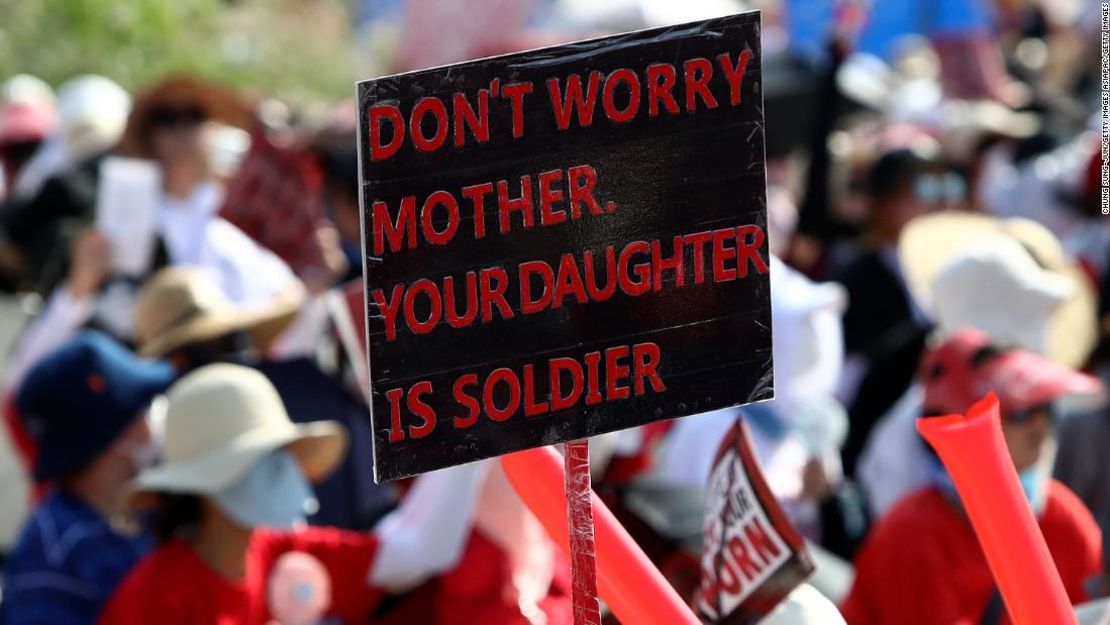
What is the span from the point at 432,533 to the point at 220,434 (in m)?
0.53

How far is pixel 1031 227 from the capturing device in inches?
220

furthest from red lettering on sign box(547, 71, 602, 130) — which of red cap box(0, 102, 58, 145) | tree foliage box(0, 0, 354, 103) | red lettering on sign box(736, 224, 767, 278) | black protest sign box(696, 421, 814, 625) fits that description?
tree foliage box(0, 0, 354, 103)

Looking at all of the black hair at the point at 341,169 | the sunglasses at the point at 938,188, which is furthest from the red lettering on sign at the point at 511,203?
the sunglasses at the point at 938,188

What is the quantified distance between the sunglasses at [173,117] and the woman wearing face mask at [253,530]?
2.64m

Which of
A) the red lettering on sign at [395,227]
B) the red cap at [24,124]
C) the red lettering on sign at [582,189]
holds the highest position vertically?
the red cap at [24,124]

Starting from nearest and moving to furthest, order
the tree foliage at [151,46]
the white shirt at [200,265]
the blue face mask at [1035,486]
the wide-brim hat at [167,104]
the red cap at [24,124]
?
the blue face mask at [1035,486], the white shirt at [200,265], the wide-brim hat at [167,104], the red cap at [24,124], the tree foliage at [151,46]

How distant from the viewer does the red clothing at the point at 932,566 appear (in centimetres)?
362

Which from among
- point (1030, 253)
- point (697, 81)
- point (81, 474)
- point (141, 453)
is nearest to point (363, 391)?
point (141, 453)

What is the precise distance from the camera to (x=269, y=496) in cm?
376

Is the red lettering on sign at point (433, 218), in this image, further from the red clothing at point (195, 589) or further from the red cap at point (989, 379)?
Answer: the red cap at point (989, 379)

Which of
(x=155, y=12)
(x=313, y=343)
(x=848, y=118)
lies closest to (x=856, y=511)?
(x=313, y=343)

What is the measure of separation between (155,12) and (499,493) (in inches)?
342

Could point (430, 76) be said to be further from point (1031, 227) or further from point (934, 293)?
point (1031, 227)

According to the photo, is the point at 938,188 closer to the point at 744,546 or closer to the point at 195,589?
the point at 195,589
